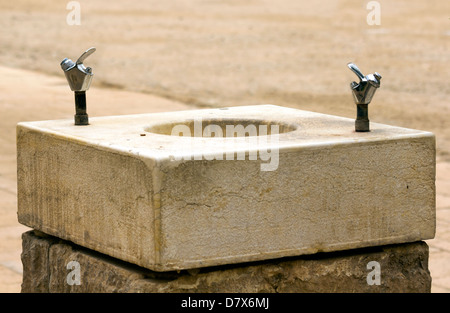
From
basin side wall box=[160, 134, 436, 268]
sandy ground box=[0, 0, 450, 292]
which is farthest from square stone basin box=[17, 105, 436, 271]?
sandy ground box=[0, 0, 450, 292]

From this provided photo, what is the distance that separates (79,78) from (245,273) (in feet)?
3.60

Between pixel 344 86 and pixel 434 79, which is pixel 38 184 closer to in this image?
pixel 344 86

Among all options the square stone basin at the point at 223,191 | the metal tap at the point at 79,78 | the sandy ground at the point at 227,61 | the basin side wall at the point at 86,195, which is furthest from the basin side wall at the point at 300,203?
the sandy ground at the point at 227,61

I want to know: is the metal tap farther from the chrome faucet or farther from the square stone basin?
the chrome faucet

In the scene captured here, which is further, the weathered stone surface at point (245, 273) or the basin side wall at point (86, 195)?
the weathered stone surface at point (245, 273)

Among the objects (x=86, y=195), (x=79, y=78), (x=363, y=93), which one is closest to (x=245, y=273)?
(x=86, y=195)

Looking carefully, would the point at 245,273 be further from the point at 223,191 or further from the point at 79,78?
the point at 79,78

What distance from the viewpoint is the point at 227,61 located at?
13430mm

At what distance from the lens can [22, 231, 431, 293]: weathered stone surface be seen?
3511 millimetres

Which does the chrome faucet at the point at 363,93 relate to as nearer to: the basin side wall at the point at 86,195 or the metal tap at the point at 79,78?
the basin side wall at the point at 86,195

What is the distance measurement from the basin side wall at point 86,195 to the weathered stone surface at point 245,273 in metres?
0.08

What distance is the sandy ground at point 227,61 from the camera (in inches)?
374

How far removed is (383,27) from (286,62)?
4.19 meters

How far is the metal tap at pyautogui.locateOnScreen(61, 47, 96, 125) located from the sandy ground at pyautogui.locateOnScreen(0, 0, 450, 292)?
1374mm
